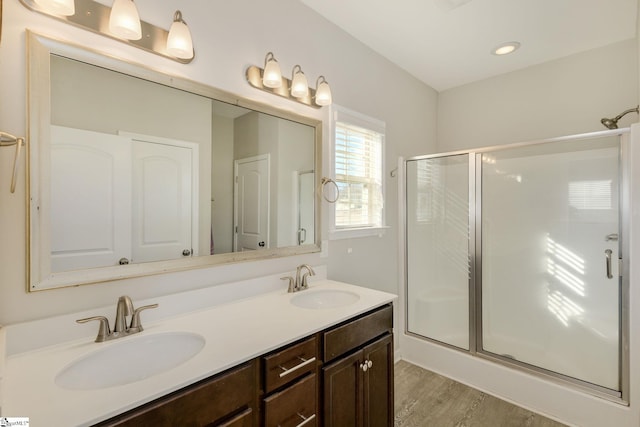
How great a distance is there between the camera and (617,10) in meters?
1.94

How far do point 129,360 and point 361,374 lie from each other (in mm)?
1012

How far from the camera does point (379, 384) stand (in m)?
1.58

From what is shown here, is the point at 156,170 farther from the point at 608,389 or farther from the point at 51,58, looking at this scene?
the point at 608,389

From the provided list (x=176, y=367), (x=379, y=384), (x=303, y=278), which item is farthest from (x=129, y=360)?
(x=379, y=384)

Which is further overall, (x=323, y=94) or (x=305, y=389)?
(x=323, y=94)

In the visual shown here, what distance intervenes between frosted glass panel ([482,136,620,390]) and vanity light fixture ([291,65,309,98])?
1.67m

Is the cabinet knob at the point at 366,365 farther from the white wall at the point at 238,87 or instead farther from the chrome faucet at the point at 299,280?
the white wall at the point at 238,87

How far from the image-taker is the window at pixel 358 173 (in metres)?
2.14

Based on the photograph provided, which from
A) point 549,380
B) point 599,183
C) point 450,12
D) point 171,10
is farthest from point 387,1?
point 549,380

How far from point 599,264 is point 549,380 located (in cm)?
89

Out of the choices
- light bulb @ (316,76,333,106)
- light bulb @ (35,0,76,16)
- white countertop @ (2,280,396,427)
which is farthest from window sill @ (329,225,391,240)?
light bulb @ (35,0,76,16)

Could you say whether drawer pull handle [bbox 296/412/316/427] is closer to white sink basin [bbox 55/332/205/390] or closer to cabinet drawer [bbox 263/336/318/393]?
cabinet drawer [bbox 263/336/318/393]

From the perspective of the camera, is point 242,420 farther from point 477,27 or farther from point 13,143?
point 477,27

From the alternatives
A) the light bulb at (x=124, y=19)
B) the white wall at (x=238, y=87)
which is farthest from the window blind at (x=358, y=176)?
the light bulb at (x=124, y=19)
